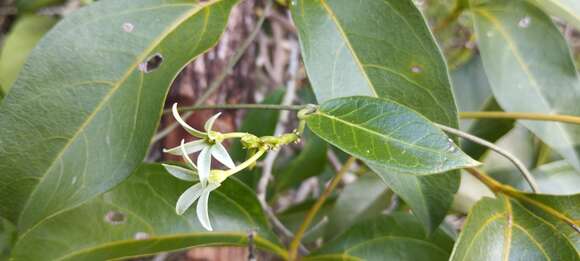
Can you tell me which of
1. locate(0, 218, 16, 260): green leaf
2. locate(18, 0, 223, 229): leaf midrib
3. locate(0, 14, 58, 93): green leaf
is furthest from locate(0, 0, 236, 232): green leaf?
locate(0, 14, 58, 93): green leaf

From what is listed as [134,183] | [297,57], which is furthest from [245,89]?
[134,183]

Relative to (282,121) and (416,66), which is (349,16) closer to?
(416,66)

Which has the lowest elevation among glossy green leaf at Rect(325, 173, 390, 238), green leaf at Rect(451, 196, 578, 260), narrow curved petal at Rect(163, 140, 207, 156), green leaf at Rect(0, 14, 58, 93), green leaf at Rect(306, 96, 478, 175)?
glossy green leaf at Rect(325, 173, 390, 238)

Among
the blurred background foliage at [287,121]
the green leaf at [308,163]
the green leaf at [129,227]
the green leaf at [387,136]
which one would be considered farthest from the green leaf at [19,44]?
the green leaf at [387,136]

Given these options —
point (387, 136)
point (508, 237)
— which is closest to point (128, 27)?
point (387, 136)

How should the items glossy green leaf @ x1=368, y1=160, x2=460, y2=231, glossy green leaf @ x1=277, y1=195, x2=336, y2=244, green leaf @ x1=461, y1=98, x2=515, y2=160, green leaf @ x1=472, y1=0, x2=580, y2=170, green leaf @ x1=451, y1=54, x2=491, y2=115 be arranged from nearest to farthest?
glossy green leaf @ x1=368, y1=160, x2=460, y2=231 → green leaf @ x1=472, y1=0, x2=580, y2=170 → green leaf @ x1=461, y1=98, x2=515, y2=160 → green leaf @ x1=451, y1=54, x2=491, y2=115 → glossy green leaf @ x1=277, y1=195, x2=336, y2=244

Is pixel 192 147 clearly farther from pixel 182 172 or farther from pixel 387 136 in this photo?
pixel 387 136

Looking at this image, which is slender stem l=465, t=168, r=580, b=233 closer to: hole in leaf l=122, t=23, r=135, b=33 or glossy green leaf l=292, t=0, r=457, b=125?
glossy green leaf l=292, t=0, r=457, b=125
